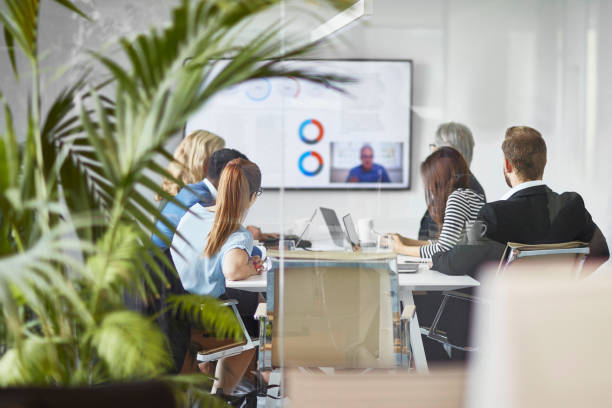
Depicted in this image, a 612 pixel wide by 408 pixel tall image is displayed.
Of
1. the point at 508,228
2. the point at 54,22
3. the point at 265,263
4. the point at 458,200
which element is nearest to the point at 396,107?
the point at 458,200

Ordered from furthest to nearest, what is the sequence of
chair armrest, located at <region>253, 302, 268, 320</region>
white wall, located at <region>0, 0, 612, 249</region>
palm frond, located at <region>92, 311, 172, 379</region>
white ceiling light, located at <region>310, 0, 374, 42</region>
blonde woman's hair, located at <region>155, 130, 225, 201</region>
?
blonde woman's hair, located at <region>155, 130, 225, 201</region> → white wall, located at <region>0, 0, 612, 249</region> → chair armrest, located at <region>253, 302, 268, 320</region> → white ceiling light, located at <region>310, 0, 374, 42</region> → palm frond, located at <region>92, 311, 172, 379</region>

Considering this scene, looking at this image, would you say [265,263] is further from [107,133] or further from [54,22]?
[54,22]

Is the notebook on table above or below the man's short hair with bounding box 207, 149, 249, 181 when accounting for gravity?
below

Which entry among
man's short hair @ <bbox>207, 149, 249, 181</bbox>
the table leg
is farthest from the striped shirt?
man's short hair @ <bbox>207, 149, 249, 181</bbox>

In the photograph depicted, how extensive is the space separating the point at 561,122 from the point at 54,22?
3.09m

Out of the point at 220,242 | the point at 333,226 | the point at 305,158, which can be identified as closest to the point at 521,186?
the point at 333,226

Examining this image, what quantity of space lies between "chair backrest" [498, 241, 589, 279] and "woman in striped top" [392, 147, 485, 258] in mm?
234

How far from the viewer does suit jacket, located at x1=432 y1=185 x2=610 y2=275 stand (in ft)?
9.48

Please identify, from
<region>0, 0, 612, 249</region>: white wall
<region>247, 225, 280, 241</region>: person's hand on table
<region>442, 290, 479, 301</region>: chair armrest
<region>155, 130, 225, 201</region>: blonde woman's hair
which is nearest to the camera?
<region>0, 0, 612, 249</region>: white wall

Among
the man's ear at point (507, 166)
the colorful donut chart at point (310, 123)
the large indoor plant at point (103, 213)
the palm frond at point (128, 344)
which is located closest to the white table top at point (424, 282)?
the man's ear at point (507, 166)

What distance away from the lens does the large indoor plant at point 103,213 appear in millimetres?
1577

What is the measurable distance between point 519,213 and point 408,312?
0.66 meters

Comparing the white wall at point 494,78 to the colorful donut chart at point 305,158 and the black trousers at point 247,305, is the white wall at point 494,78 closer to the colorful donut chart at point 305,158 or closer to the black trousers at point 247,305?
the colorful donut chart at point 305,158

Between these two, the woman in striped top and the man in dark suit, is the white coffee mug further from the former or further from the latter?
the man in dark suit
